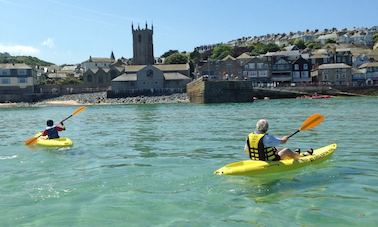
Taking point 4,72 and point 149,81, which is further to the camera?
Answer: point 4,72

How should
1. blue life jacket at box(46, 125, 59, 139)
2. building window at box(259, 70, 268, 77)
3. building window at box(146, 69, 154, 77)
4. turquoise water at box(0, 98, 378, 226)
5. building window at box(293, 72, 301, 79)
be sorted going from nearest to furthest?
turquoise water at box(0, 98, 378, 226) → blue life jacket at box(46, 125, 59, 139) → building window at box(146, 69, 154, 77) → building window at box(259, 70, 268, 77) → building window at box(293, 72, 301, 79)

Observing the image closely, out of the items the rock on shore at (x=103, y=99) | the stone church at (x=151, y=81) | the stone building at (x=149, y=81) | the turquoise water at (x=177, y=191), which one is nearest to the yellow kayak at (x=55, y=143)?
the turquoise water at (x=177, y=191)

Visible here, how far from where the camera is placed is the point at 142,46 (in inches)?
5133

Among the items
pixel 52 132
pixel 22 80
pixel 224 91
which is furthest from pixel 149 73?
pixel 52 132

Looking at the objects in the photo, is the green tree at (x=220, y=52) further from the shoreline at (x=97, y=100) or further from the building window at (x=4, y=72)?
the building window at (x=4, y=72)

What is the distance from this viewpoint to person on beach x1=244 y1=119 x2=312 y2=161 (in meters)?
10.8

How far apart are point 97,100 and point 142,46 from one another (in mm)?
44051

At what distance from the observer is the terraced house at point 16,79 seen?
9962 centimetres

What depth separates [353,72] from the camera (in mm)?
96125

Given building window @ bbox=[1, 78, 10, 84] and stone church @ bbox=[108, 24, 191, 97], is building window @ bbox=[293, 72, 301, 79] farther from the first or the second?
building window @ bbox=[1, 78, 10, 84]

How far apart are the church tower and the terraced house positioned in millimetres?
35982

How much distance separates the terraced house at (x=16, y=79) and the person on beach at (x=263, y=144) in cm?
9594

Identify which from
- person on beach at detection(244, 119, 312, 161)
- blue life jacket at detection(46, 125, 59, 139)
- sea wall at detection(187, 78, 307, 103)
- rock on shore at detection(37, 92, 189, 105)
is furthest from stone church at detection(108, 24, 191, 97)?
person on beach at detection(244, 119, 312, 161)

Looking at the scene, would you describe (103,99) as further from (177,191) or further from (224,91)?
(177,191)
